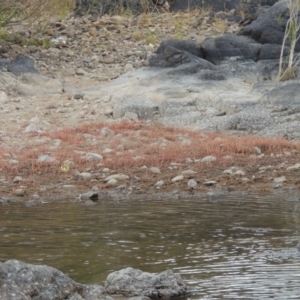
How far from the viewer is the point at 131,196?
877 cm

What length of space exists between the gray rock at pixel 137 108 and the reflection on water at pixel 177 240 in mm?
4680

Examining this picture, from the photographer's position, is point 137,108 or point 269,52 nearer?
point 137,108

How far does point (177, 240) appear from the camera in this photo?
662 cm

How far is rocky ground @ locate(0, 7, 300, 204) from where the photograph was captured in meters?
9.20

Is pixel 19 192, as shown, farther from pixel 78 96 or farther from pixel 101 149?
pixel 78 96

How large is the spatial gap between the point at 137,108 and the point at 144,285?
27.3 ft

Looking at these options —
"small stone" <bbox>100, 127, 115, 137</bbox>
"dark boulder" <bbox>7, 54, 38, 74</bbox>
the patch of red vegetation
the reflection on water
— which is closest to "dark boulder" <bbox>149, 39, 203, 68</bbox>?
"dark boulder" <bbox>7, 54, 38, 74</bbox>

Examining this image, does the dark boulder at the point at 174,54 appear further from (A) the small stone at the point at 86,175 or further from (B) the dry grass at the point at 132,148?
(A) the small stone at the point at 86,175

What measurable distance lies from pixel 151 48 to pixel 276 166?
9.13 m

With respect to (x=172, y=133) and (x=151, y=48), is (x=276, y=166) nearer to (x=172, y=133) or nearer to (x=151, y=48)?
(x=172, y=133)

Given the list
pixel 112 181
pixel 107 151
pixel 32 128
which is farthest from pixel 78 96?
pixel 112 181

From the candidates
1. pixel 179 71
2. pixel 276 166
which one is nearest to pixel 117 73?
pixel 179 71

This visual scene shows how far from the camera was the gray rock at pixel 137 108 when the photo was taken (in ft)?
42.8

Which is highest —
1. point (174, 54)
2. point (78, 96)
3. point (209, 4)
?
point (209, 4)
